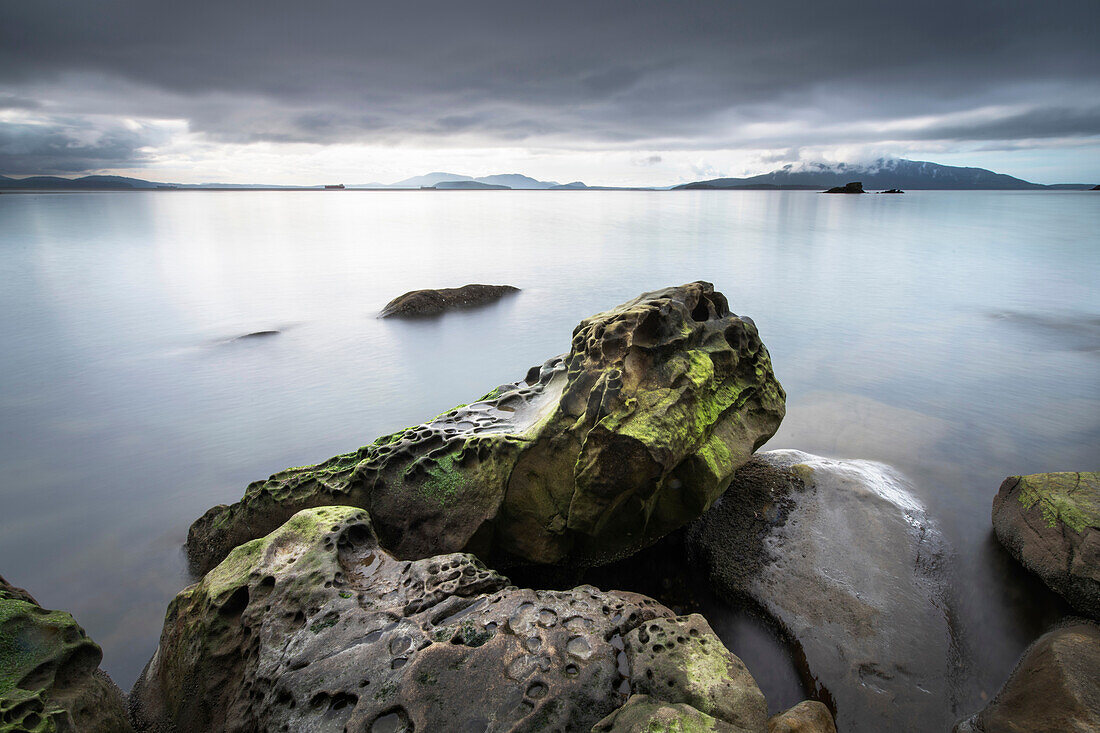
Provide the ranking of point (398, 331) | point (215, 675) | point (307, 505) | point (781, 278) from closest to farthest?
point (215, 675), point (307, 505), point (398, 331), point (781, 278)

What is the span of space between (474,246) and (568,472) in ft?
89.8

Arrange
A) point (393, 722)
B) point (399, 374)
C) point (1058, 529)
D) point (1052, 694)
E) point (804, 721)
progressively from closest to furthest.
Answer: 1. point (393, 722)
2. point (804, 721)
3. point (1052, 694)
4. point (1058, 529)
5. point (399, 374)

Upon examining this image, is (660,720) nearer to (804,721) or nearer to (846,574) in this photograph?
(804,721)

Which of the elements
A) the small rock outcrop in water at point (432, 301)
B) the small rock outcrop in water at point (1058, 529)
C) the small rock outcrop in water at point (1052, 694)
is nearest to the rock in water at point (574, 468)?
the small rock outcrop in water at point (1052, 694)

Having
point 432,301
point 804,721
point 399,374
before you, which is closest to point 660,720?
point 804,721

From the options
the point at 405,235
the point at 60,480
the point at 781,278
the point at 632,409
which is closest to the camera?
the point at 632,409

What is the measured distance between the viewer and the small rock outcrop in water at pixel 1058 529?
4113 mm

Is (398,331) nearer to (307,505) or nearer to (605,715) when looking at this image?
(307,505)

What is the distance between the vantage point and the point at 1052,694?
3.13 m

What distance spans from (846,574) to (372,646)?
367 cm

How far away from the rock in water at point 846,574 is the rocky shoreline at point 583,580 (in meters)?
0.02

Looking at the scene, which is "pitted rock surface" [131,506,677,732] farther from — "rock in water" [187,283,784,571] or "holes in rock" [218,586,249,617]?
"rock in water" [187,283,784,571]

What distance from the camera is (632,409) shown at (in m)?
4.20

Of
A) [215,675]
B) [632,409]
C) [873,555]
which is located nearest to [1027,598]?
[873,555]
